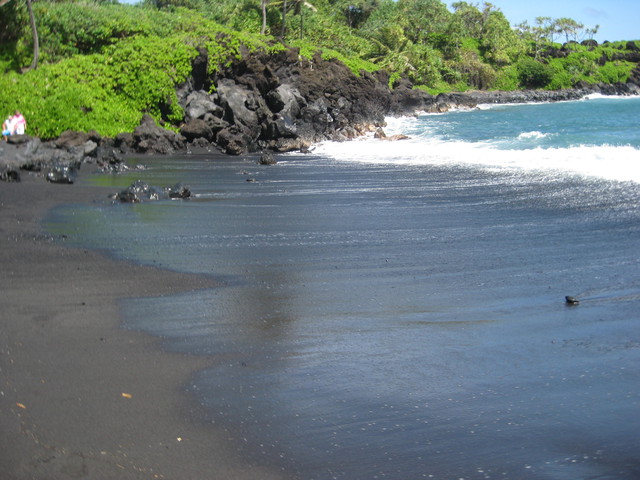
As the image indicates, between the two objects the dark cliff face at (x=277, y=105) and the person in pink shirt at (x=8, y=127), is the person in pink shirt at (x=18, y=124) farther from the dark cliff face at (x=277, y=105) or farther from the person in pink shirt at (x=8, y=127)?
the dark cliff face at (x=277, y=105)

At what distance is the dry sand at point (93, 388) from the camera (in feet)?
12.7

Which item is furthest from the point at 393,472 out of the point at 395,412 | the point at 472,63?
the point at 472,63

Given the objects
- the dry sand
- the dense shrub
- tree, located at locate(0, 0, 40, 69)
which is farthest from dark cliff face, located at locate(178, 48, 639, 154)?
Answer: the dense shrub

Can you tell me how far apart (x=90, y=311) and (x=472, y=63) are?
7284 cm

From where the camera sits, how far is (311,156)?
73.9 ft

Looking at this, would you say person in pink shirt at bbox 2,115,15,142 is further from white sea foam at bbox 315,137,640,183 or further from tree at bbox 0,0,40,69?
white sea foam at bbox 315,137,640,183

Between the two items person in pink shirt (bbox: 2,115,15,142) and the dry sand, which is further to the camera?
person in pink shirt (bbox: 2,115,15,142)

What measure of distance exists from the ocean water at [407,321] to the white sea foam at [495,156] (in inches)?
90.6

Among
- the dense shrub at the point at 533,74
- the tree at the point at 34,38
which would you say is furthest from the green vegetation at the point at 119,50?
the dense shrub at the point at 533,74

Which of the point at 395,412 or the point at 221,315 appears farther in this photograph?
the point at 221,315

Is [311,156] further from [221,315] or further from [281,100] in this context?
[221,315]

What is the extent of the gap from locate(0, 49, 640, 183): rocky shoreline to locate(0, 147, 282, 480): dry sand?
25.9ft

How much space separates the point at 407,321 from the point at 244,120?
20.2 meters

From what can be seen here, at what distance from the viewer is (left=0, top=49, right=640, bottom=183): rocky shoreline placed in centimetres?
1755
